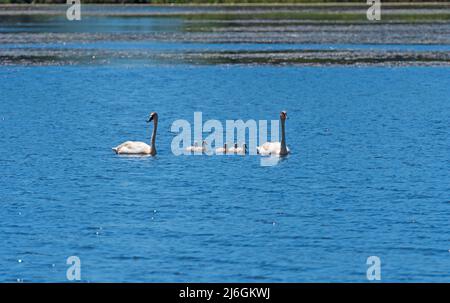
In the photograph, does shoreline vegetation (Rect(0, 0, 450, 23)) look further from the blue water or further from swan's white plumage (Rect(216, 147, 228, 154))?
swan's white plumage (Rect(216, 147, 228, 154))

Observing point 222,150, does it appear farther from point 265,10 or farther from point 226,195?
point 265,10

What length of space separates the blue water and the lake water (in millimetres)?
42

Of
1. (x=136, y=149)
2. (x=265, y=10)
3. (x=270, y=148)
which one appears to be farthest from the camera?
(x=265, y=10)

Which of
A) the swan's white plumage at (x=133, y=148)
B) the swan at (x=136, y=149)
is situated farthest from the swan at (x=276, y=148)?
the swan's white plumage at (x=133, y=148)

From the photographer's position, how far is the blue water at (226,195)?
820 inches

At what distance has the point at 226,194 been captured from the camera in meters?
26.7

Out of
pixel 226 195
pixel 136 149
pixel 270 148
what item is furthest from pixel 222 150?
pixel 226 195

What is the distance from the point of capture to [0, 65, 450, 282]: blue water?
20.8 metres

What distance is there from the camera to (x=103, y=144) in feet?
115

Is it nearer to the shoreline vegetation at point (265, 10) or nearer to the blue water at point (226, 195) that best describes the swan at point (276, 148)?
the blue water at point (226, 195)

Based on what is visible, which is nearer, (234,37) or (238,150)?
(238,150)

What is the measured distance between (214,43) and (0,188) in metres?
50.0

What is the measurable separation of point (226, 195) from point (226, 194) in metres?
0.11

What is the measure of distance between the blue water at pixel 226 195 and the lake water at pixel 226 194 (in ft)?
0.14
